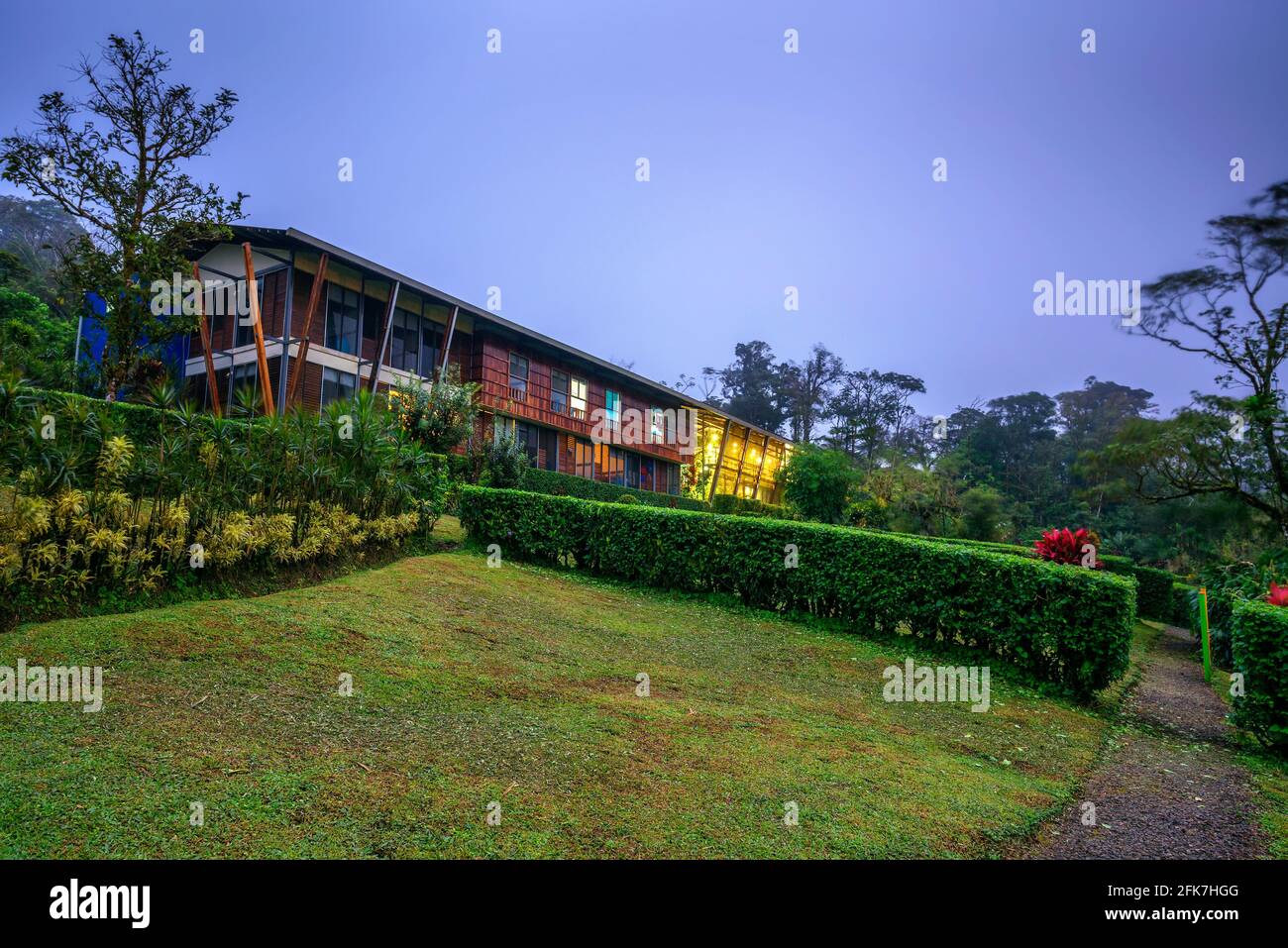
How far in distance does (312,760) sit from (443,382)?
16.6 m

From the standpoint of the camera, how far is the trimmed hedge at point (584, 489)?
23.9m

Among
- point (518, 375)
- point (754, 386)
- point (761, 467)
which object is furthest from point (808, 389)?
point (518, 375)

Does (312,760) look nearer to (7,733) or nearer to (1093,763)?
(7,733)

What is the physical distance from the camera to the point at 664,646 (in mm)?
8953

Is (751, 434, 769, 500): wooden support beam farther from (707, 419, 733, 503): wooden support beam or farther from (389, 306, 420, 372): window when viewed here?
(389, 306, 420, 372): window

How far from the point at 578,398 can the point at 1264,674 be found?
2930 cm

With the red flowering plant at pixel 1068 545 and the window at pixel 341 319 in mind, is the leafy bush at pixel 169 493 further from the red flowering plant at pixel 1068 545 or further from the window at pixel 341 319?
the window at pixel 341 319

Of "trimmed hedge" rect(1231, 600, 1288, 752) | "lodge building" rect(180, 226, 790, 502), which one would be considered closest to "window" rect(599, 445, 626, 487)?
"lodge building" rect(180, 226, 790, 502)

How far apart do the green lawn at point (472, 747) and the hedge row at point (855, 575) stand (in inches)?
35.0

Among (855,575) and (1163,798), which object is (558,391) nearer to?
(855,575)

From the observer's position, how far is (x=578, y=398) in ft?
113

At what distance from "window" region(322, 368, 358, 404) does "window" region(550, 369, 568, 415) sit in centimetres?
972

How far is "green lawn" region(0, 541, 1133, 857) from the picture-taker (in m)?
3.66
